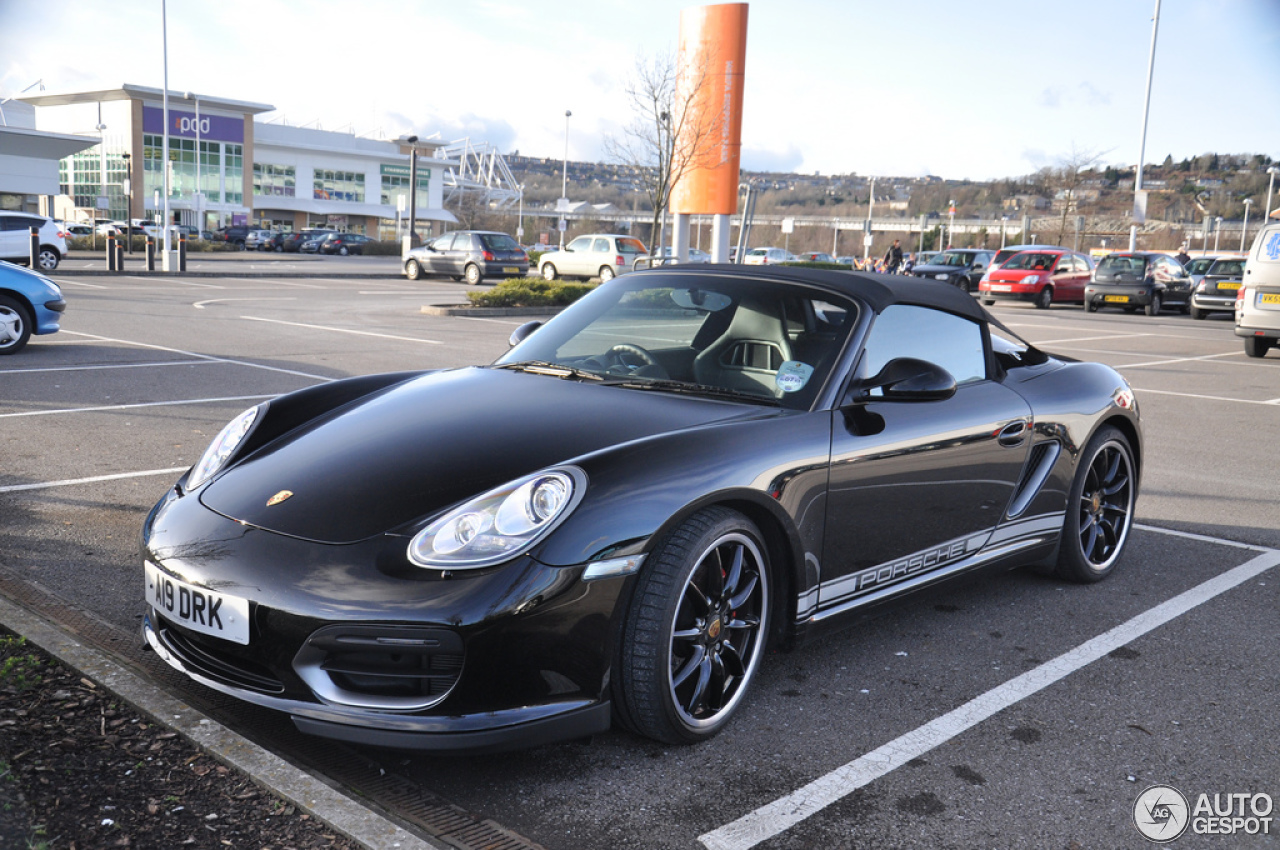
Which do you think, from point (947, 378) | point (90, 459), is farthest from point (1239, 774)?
point (90, 459)

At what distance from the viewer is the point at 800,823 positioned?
8.89 feet

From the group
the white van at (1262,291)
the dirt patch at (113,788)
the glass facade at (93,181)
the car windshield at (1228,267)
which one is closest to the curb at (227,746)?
the dirt patch at (113,788)

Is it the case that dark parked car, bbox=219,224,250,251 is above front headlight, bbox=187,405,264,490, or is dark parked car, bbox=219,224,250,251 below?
above

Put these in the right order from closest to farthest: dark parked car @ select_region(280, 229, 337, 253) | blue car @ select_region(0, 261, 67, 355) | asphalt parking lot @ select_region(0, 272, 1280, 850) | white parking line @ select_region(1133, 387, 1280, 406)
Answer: asphalt parking lot @ select_region(0, 272, 1280, 850) < blue car @ select_region(0, 261, 67, 355) < white parking line @ select_region(1133, 387, 1280, 406) < dark parked car @ select_region(280, 229, 337, 253)

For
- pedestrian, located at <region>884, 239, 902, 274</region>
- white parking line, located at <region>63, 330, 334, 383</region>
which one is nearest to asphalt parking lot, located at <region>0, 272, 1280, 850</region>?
white parking line, located at <region>63, 330, 334, 383</region>

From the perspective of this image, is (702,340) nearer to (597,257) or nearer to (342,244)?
(597,257)

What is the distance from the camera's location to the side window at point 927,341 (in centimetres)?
387

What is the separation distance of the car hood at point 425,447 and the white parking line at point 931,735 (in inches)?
42.5

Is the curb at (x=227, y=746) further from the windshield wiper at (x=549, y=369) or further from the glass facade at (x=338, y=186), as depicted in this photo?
the glass facade at (x=338, y=186)

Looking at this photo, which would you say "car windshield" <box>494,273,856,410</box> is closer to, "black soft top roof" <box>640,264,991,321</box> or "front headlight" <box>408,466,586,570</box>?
"black soft top roof" <box>640,264,991,321</box>

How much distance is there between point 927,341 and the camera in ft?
13.7

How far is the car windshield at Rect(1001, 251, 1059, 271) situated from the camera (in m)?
29.9

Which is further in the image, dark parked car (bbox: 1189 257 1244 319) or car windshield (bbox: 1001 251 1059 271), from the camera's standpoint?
car windshield (bbox: 1001 251 1059 271)

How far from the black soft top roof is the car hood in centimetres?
74
